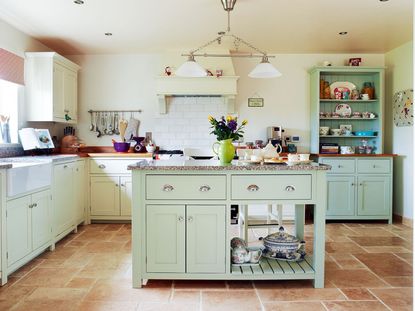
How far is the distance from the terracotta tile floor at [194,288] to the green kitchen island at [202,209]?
0.11 meters

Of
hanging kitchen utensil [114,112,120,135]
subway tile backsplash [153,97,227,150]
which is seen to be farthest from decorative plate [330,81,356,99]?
hanging kitchen utensil [114,112,120,135]

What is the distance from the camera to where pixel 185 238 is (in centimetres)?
244

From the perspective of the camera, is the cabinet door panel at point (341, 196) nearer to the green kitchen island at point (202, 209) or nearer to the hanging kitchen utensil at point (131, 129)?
the green kitchen island at point (202, 209)

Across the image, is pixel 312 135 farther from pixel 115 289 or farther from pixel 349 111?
pixel 115 289

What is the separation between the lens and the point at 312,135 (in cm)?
500

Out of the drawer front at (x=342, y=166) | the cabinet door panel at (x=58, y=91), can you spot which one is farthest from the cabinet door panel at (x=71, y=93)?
the drawer front at (x=342, y=166)

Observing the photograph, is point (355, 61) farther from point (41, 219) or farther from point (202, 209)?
point (41, 219)

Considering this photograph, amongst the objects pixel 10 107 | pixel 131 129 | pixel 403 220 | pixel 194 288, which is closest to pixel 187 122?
pixel 131 129

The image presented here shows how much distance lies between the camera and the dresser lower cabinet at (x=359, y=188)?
4531mm

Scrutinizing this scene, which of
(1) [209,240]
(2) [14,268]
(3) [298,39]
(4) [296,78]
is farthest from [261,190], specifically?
(4) [296,78]

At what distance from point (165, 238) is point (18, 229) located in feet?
4.09

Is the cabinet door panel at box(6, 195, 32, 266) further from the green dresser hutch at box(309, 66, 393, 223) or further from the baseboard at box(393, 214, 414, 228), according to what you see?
the baseboard at box(393, 214, 414, 228)

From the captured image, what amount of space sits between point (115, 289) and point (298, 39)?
11.8ft

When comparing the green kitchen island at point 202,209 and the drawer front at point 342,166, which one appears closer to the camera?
the green kitchen island at point 202,209
